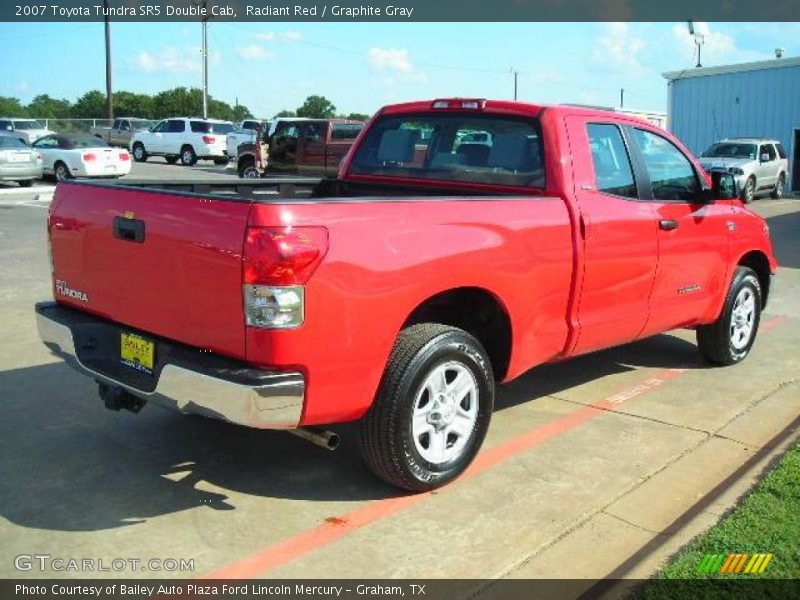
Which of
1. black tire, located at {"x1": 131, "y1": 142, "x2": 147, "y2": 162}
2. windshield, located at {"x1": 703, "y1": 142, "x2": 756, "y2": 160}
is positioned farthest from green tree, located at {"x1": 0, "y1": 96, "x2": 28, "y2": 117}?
windshield, located at {"x1": 703, "y1": 142, "x2": 756, "y2": 160}

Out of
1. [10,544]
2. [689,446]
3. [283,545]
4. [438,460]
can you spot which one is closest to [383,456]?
[438,460]

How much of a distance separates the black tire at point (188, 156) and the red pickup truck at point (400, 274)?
2845 centimetres

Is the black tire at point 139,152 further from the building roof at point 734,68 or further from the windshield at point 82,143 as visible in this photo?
the building roof at point 734,68

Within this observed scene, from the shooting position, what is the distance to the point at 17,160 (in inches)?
814

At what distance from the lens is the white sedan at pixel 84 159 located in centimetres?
2194

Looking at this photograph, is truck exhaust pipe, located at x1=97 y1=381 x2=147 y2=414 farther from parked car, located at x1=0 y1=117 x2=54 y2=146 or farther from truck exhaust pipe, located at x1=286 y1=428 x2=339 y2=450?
parked car, located at x1=0 y1=117 x2=54 y2=146

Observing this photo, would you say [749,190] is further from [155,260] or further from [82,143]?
[155,260]

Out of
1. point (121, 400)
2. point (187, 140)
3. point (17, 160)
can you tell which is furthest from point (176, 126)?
point (121, 400)

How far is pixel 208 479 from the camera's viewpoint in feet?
13.4

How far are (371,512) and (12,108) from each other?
275 ft

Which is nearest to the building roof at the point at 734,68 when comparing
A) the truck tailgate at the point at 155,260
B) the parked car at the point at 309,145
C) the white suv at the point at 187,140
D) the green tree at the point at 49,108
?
the parked car at the point at 309,145

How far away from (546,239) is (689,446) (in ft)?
4.87

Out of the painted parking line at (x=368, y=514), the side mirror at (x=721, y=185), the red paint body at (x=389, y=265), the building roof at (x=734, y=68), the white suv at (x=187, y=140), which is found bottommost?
the painted parking line at (x=368, y=514)

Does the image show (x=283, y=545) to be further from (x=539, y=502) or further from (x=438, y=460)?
(x=539, y=502)
